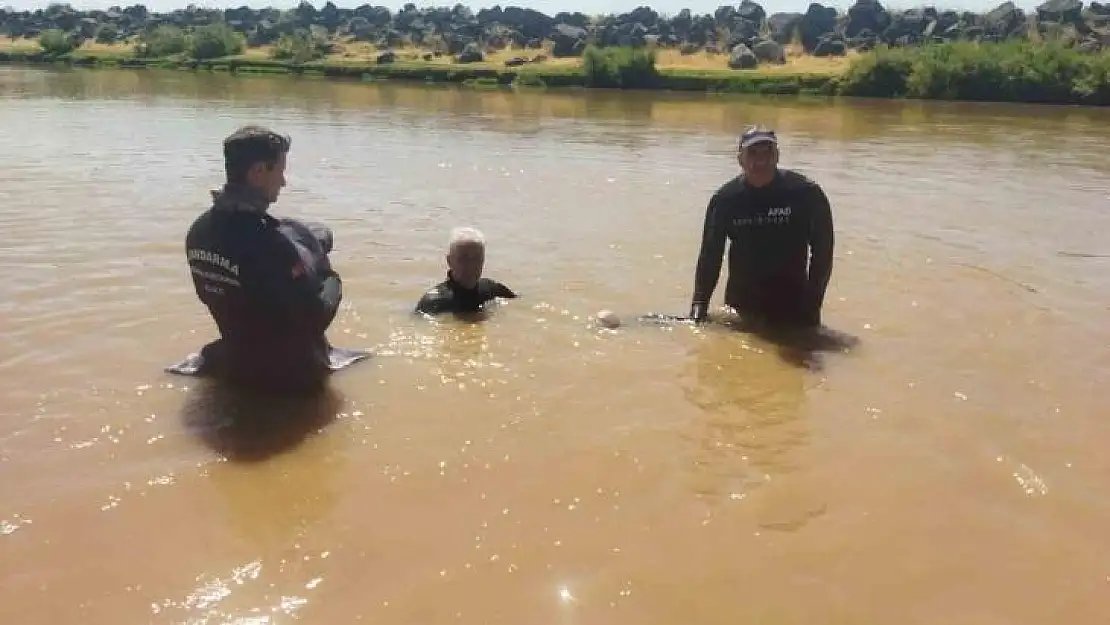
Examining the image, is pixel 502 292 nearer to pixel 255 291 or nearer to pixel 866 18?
pixel 255 291

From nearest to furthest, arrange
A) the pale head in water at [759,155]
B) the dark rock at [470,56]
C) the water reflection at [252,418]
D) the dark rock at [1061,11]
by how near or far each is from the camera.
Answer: the water reflection at [252,418]
the pale head in water at [759,155]
the dark rock at [1061,11]
the dark rock at [470,56]

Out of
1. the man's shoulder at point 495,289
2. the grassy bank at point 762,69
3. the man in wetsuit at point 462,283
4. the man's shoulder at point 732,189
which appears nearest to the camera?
the man's shoulder at point 732,189

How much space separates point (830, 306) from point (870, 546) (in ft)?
14.2

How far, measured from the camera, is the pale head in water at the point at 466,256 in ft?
24.4

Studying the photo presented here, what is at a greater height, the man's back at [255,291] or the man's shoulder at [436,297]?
the man's back at [255,291]

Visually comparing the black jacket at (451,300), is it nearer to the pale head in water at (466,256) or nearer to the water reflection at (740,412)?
the pale head in water at (466,256)

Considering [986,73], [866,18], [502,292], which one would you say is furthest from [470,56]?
[502,292]

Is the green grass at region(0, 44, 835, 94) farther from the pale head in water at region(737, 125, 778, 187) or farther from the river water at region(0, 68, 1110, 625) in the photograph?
the pale head in water at region(737, 125, 778, 187)

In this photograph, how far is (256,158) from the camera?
529 cm

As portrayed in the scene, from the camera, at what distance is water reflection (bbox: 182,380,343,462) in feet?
17.1

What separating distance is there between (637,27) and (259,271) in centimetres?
5428

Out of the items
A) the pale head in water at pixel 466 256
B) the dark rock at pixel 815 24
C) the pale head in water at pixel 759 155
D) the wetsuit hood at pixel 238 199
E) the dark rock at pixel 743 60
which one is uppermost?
the dark rock at pixel 815 24

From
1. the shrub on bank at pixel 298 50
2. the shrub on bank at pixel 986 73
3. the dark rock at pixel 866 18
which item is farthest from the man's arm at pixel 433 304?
the dark rock at pixel 866 18

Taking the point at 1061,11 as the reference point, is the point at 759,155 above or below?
below
